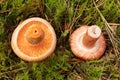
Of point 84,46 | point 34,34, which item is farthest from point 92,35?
point 34,34

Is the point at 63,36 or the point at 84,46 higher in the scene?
the point at 63,36

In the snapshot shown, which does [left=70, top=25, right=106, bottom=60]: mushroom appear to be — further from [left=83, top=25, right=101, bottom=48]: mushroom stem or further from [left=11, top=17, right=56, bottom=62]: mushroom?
[left=11, top=17, right=56, bottom=62]: mushroom

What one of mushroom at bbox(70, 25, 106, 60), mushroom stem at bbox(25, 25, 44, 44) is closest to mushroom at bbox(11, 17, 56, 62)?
mushroom stem at bbox(25, 25, 44, 44)

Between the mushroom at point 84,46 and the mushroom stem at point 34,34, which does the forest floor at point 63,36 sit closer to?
the mushroom at point 84,46

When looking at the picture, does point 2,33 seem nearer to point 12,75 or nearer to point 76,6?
point 12,75

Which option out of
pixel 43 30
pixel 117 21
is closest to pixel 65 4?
pixel 43 30

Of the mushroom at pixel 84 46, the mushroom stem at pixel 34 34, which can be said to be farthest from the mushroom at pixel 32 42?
the mushroom at pixel 84 46

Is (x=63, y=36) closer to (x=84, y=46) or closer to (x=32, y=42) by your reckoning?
Answer: (x=84, y=46)
